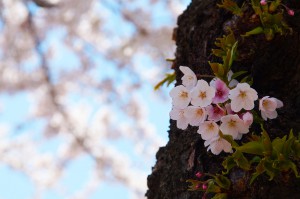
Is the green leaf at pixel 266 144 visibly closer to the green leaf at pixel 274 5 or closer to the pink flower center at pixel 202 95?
the pink flower center at pixel 202 95

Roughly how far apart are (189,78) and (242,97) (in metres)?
0.13

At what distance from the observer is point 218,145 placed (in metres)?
0.96

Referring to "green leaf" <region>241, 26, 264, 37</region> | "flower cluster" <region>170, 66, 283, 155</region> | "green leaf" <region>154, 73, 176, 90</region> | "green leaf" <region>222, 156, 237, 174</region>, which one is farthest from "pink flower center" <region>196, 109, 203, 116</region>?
"green leaf" <region>154, 73, 176, 90</region>

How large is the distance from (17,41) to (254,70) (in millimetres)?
3905

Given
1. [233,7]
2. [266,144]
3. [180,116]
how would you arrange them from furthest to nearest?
1. [233,7]
2. [180,116]
3. [266,144]

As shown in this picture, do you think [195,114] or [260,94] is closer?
[195,114]

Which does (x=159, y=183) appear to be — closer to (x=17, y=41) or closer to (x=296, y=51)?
(x=296, y=51)

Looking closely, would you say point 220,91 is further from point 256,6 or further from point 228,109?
point 256,6

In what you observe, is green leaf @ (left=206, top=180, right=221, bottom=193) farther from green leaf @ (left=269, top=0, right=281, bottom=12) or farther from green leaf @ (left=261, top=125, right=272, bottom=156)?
green leaf @ (left=269, top=0, right=281, bottom=12)

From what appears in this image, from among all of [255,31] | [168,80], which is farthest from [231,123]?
[168,80]

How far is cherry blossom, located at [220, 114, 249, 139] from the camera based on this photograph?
3.07ft

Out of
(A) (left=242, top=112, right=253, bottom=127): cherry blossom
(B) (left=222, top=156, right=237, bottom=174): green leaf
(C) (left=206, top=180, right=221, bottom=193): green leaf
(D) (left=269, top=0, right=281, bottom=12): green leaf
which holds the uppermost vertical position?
(D) (left=269, top=0, right=281, bottom=12): green leaf

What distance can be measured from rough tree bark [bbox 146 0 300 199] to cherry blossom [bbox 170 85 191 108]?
158mm

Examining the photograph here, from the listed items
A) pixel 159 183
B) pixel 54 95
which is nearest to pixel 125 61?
pixel 54 95
